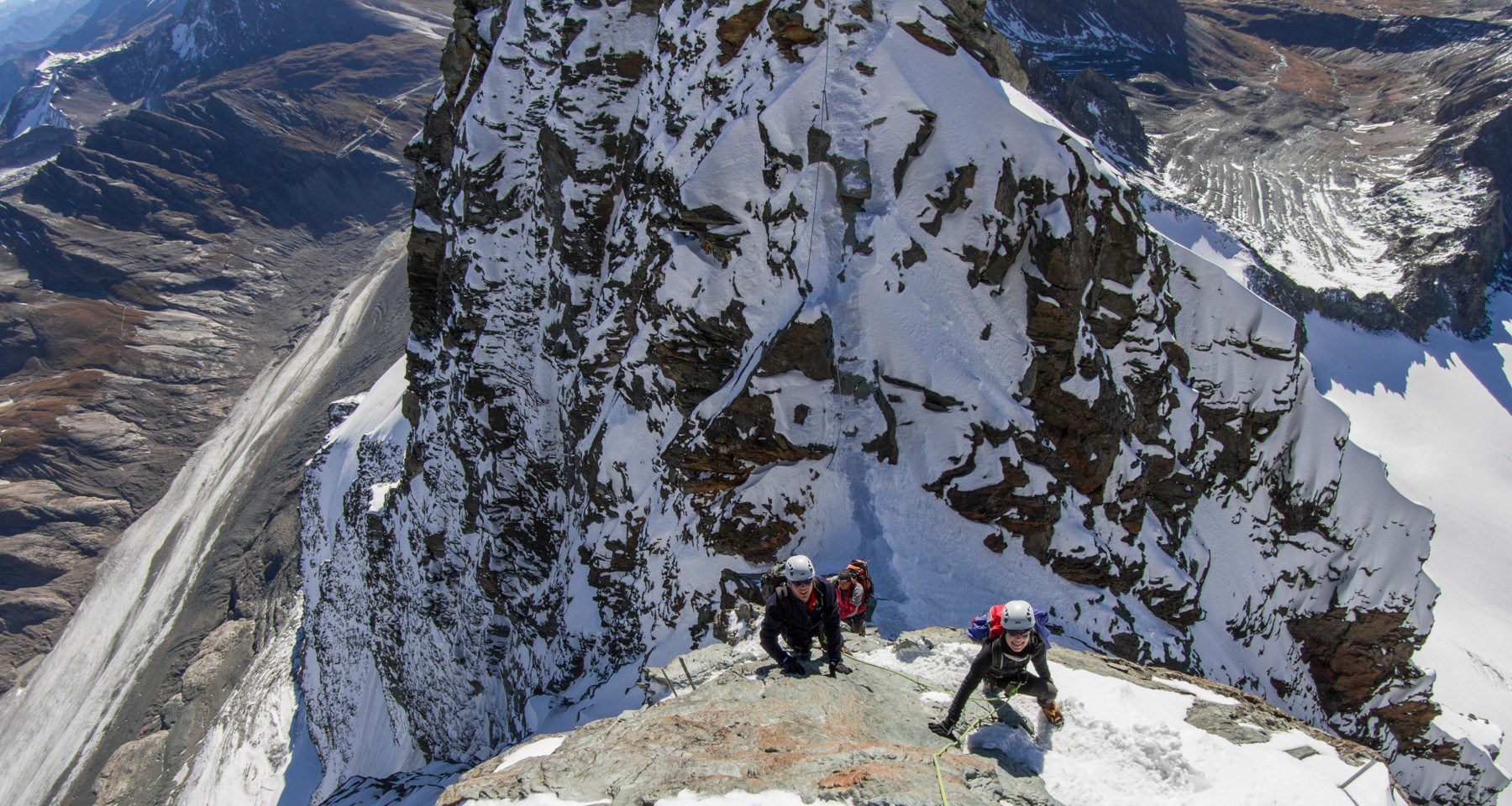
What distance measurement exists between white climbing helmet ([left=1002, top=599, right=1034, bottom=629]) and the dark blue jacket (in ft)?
7.87

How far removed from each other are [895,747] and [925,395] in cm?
859

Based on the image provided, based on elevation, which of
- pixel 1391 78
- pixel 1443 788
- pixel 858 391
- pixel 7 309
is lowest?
pixel 7 309

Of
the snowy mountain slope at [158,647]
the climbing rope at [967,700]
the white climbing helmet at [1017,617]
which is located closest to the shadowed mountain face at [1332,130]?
the climbing rope at [967,700]

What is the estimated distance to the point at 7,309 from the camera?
9438cm

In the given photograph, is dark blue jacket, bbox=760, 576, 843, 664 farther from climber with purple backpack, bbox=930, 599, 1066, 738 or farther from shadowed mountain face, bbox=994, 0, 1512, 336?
shadowed mountain face, bbox=994, 0, 1512, 336

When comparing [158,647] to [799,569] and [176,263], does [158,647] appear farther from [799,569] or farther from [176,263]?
[176,263]

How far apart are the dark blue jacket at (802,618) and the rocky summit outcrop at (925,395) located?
3198 millimetres

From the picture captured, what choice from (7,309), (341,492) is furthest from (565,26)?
(7,309)

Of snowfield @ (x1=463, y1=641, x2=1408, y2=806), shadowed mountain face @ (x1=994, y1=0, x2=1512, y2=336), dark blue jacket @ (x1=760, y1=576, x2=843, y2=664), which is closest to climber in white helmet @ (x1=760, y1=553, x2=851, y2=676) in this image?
dark blue jacket @ (x1=760, y1=576, x2=843, y2=664)

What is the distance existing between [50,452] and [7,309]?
114 feet

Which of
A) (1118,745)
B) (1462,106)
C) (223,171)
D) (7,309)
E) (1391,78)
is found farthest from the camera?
(223,171)

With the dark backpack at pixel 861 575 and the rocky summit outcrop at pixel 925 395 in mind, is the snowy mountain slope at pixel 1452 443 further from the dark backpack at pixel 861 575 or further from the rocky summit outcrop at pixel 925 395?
the dark backpack at pixel 861 575

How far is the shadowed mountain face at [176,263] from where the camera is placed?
66.4 metres

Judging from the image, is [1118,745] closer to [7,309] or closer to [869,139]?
[869,139]
